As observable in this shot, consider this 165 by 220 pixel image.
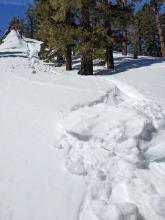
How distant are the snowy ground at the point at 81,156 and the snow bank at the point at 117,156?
0.01 metres

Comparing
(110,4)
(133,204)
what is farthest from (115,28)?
(133,204)

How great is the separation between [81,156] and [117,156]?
2.08 feet

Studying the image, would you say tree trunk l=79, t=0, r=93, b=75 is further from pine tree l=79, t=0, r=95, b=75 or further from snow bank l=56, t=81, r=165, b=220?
snow bank l=56, t=81, r=165, b=220

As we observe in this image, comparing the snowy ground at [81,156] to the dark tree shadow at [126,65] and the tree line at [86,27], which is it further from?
the dark tree shadow at [126,65]

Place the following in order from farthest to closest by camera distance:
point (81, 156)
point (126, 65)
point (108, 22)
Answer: point (126, 65)
point (108, 22)
point (81, 156)

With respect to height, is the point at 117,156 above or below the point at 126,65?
above

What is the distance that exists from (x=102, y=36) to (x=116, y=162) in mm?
12107

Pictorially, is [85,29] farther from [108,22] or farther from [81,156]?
[81,156]

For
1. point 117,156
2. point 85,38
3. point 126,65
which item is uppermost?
point 85,38

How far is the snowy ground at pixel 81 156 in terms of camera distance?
5.86m

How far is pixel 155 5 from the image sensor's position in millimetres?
33688

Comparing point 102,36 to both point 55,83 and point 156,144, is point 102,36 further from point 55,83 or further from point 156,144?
point 156,144

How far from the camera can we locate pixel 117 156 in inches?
279

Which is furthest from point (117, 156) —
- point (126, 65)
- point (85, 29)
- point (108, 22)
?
point (126, 65)
